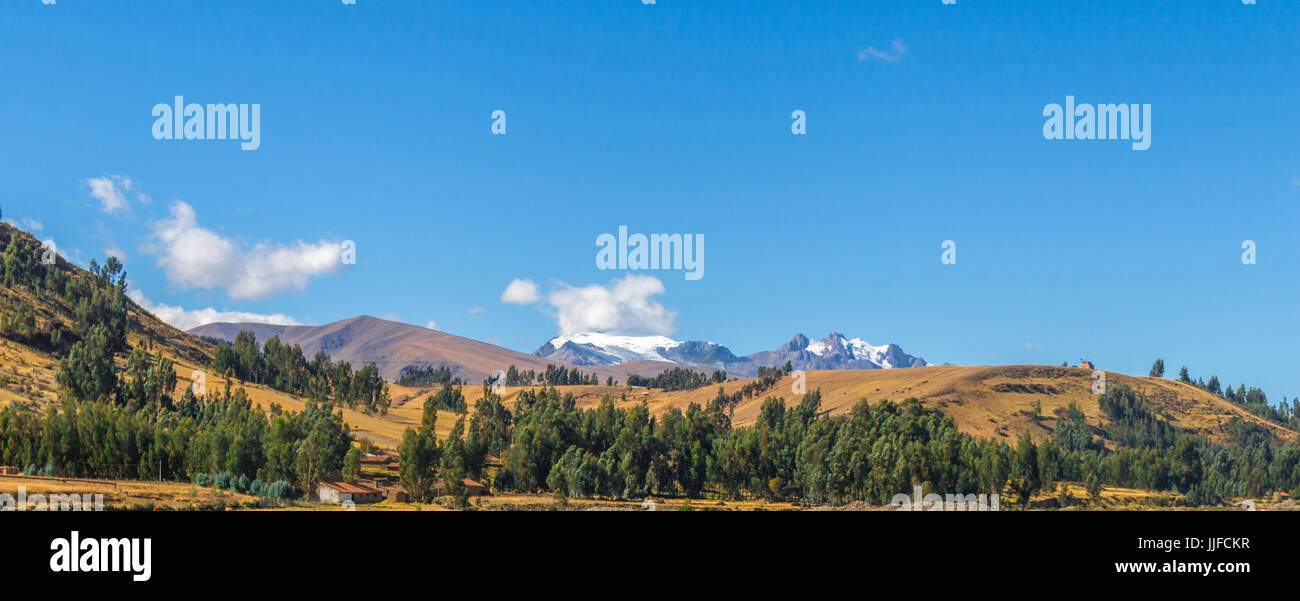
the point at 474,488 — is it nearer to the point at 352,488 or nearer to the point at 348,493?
the point at 352,488

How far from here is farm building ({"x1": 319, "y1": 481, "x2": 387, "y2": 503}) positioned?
126m

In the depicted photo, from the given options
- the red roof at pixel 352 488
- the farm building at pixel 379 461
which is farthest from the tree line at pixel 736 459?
the farm building at pixel 379 461

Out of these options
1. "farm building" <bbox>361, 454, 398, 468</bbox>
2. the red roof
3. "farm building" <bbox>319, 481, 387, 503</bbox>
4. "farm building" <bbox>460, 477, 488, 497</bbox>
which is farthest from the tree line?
"farm building" <bbox>361, 454, 398, 468</bbox>

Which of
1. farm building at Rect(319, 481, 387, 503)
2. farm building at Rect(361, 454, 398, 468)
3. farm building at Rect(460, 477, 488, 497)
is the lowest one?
farm building at Rect(460, 477, 488, 497)

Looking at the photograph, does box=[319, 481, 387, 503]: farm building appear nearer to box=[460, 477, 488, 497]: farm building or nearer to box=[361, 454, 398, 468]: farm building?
box=[460, 477, 488, 497]: farm building

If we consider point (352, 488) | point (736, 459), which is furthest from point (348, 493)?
point (736, 459)

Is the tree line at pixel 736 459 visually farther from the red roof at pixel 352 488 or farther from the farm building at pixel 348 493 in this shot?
the farm building at pixel 348 493

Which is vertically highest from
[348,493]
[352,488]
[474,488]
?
[352,488]

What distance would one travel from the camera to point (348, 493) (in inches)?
4998

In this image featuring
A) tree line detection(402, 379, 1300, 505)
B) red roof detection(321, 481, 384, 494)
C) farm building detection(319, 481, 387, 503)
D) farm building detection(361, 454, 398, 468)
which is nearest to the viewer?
farm building detection(319, 481, 387, 503)
